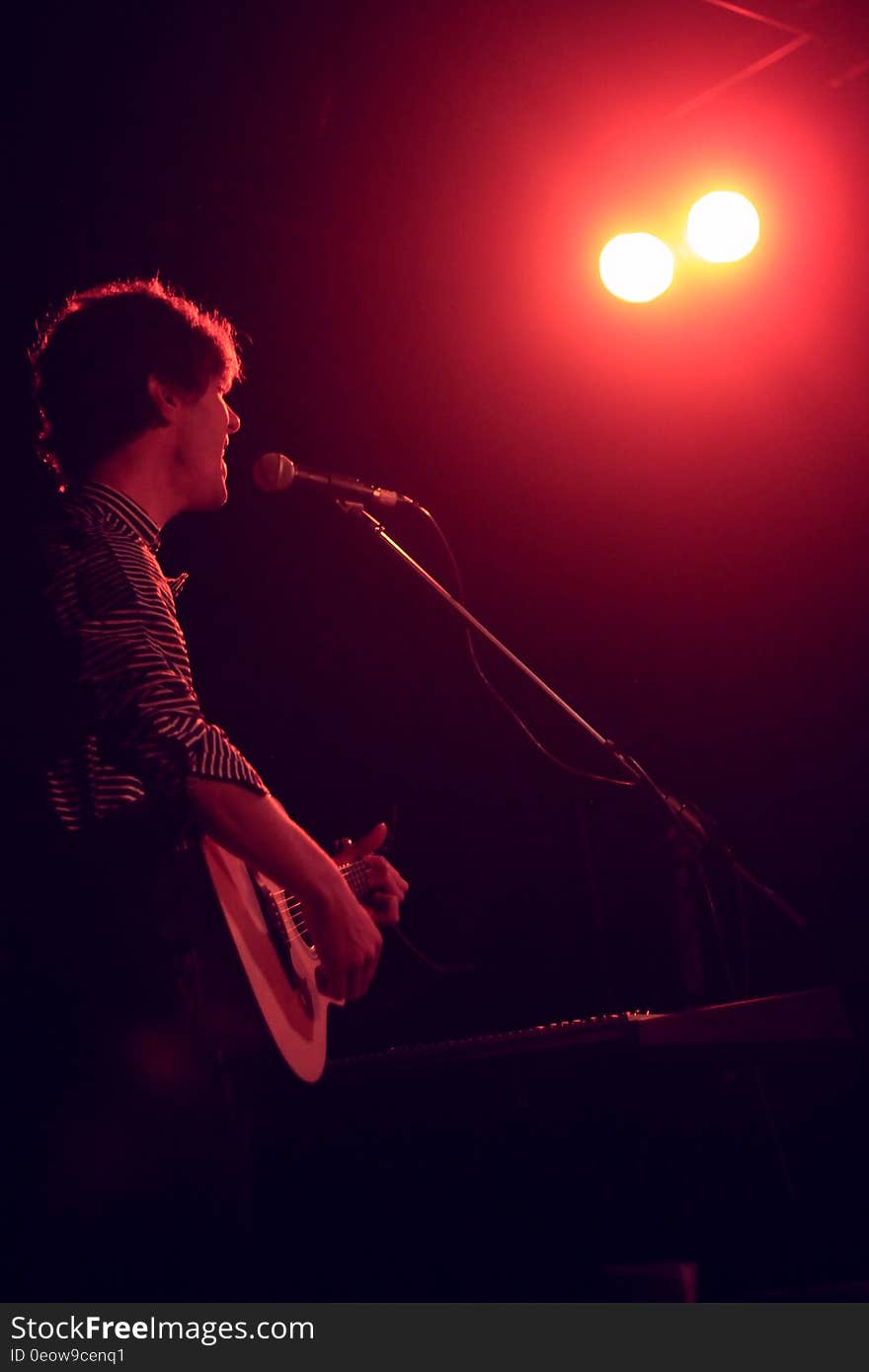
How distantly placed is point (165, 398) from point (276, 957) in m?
1.02

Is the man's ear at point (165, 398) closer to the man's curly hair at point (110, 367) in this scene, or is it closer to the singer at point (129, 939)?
the man's curly hair at point (110, 367)

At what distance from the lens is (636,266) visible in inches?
134

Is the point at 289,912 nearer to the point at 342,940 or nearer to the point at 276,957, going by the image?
the point at 276,957

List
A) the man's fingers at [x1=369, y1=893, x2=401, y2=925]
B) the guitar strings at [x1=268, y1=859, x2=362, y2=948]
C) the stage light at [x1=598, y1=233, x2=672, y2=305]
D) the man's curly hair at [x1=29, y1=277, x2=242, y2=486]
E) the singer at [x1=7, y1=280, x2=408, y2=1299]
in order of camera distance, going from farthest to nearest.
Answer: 1. the stage light at [x1=598, y1=233, x2=672, y2=305]
2. the man's fingers at [x1=369, y1=893, x2=401, y2=925]
3. the man's curly hair at [x1=29, y1=277, x2=242, y2=486]
4. the guitar strings at [x1=268, y1=859, x2=362, y2=948]
5. the singer at [x1=7, y1=280, x2=408, y2=1299]

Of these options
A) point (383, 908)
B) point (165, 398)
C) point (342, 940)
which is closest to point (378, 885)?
point (383, 908)

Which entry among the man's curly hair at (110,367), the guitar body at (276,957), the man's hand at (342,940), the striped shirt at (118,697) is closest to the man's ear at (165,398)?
the man's curly hair at (110,367)

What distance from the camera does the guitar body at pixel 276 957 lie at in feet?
4.92

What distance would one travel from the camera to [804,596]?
374cm

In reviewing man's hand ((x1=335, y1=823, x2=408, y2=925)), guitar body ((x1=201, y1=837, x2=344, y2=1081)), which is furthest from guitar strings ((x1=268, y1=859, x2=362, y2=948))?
man's hand ((x1=335, y1=823, x2=408, y2=925))

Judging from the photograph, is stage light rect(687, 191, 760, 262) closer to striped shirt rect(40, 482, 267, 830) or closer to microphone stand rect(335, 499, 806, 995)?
microphone stand rect(335, 499, 806, 995)

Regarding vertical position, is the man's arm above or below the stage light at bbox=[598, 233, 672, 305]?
below

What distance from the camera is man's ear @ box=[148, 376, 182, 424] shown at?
1.91 m

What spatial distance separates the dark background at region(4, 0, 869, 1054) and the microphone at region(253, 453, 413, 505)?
861 mm

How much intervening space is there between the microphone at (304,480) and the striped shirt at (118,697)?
0.63 meters
